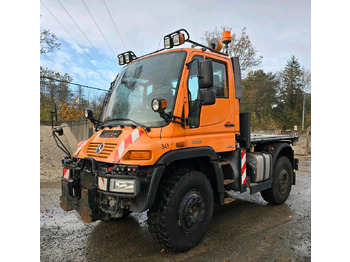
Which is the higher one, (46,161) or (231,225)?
(46,161)

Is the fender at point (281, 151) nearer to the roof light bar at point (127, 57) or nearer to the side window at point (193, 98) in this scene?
the side window at point (193, 98)

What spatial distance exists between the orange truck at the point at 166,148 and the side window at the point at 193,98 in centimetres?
1

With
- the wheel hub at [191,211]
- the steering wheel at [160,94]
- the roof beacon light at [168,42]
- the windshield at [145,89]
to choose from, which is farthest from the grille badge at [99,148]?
the roof beacon light at [168,42]

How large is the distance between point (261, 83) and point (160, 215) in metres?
31.3

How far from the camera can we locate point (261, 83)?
3111 centimetres

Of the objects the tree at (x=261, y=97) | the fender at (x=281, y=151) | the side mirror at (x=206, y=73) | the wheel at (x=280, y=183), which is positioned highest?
the tree at (x=261, y=97)

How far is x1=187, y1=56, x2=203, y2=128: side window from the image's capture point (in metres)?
3.31

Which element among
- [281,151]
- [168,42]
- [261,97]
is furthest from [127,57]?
[261,97]

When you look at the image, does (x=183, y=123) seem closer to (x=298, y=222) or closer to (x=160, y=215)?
(x=160, y=215)

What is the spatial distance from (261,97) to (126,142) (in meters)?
31.3

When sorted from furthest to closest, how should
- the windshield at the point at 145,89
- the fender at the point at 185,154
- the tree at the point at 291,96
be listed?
the tree at the point at 291,96, the windshield at the point at 145,89, the fender at the point at 185,154

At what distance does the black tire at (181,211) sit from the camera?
9.69 ft

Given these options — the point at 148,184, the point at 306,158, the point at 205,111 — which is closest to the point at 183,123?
the point at 205,111

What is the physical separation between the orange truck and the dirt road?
0.38 metres
